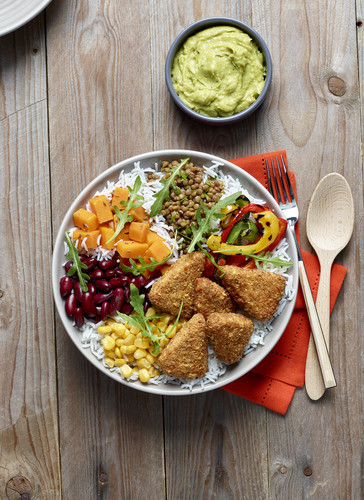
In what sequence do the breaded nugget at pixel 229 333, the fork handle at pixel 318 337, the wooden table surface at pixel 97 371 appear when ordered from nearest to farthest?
Answer: the breaded nugget at pixel 229 333 → the fork handle at pixel 318 337 → the wooden table surface at pixel 97 371

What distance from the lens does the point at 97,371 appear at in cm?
285

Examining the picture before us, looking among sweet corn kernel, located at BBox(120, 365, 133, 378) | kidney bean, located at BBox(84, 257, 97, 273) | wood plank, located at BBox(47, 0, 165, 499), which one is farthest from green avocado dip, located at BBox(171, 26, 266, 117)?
sweet corn kernel, located at BBox(120, 365, 133, 378)

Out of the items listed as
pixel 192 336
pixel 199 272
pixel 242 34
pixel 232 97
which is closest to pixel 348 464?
pixel 192 336

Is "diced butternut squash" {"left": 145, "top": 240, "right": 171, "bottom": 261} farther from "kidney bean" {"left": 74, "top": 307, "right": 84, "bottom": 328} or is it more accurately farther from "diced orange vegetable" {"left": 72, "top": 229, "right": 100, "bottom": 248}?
"kidney bean" {"left": 74, "top": 307, "right": 84, "bottom": 328}

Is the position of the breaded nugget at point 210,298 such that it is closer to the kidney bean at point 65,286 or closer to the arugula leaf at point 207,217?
the arugula leaf at point 207,217

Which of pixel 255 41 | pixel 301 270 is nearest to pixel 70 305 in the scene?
pixel 301 270

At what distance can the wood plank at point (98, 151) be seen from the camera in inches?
113

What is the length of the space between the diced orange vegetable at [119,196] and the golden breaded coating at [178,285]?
44 cm

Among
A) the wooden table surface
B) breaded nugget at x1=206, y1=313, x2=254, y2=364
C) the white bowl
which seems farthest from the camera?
the wooden table surface

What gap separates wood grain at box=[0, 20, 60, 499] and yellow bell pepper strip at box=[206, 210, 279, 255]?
1017 mm

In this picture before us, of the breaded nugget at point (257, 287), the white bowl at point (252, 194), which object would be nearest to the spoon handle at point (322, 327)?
the white bowl at point (252, 194)

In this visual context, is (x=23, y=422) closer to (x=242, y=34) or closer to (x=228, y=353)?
(x=228, y=353)

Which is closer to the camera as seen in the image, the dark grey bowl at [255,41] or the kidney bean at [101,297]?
the kidney bean at [101,297]

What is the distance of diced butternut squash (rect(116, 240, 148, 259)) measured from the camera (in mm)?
2500
